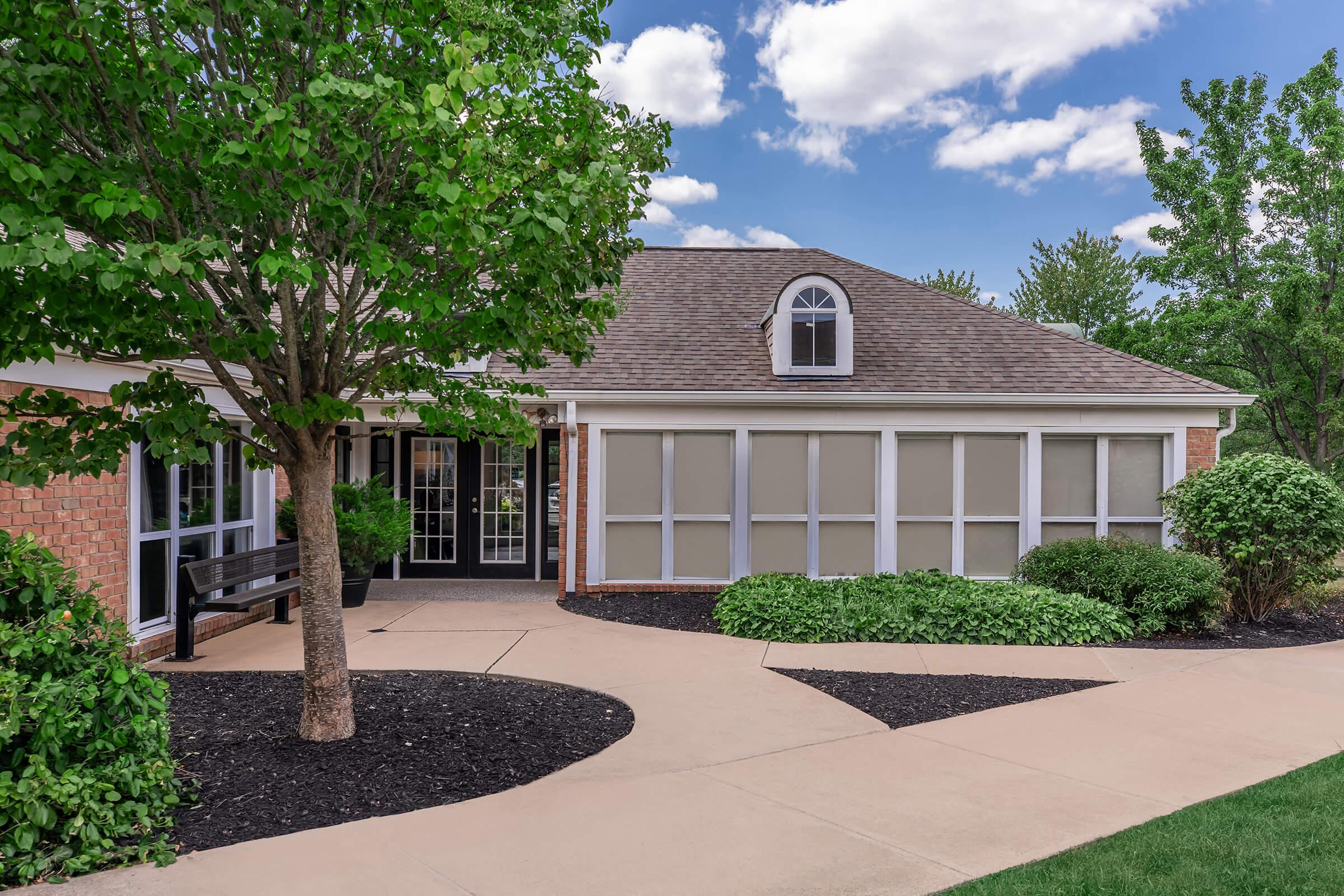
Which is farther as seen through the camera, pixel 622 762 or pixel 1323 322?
pixel 1323 322

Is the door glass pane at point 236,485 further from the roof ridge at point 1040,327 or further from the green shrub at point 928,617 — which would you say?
the roof ridge at point 1040,327

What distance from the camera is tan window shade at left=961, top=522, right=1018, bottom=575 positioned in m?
11.4

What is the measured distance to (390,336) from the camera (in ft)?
13.3

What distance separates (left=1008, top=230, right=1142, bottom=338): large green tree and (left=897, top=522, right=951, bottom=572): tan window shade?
2195cm

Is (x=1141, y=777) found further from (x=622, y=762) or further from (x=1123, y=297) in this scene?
(x=1123, y=297)

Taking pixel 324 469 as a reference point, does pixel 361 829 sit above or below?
below

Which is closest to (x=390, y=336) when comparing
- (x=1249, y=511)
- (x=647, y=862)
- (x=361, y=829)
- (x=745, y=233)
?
(x=361, y=829)

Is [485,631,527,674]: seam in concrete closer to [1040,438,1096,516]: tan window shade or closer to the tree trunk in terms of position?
the tree trunk

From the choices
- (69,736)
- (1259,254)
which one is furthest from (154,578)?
(1259,254)

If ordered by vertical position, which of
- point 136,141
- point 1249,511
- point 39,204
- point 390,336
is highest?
point 136,141

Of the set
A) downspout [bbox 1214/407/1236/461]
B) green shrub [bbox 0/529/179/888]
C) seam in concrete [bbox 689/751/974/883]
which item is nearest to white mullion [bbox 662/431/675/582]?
seam in concrete [bbox 689/751/974/883]

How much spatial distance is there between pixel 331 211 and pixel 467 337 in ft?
3.10

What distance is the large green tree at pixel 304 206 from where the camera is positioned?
357 centimetres

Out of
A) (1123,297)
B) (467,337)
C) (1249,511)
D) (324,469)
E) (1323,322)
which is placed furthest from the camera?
(1123,297)
